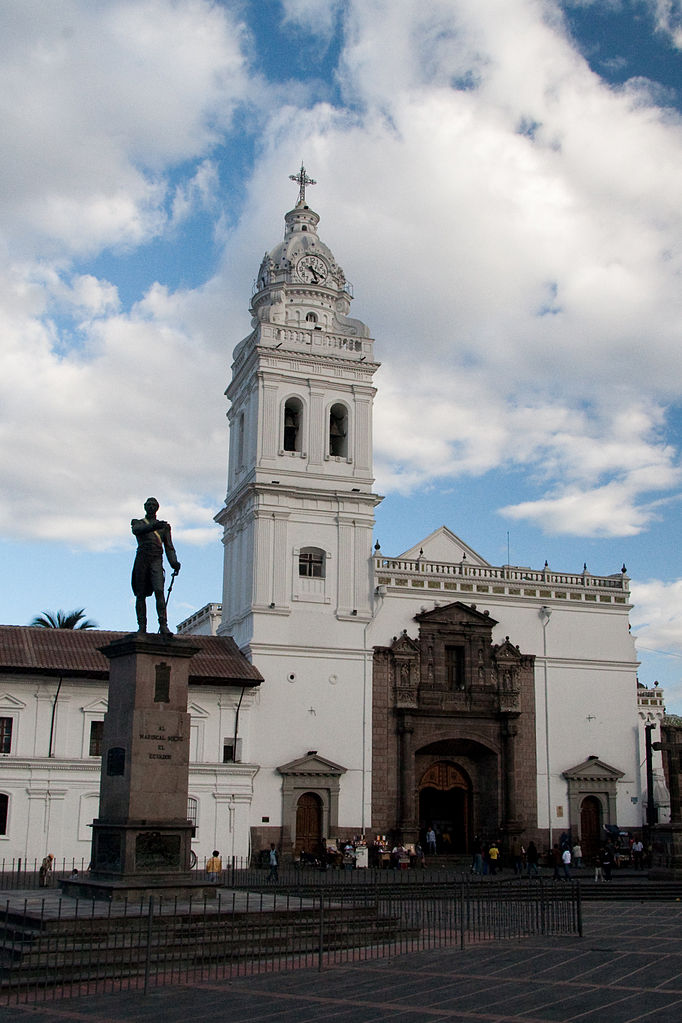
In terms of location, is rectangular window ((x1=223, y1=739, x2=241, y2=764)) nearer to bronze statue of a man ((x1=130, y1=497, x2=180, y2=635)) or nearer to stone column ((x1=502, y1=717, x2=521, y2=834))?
stone column ((x1=502, y1=717, x2=521, y2=834))

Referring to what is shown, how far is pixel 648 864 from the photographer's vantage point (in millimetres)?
39500

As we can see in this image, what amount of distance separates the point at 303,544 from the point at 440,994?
2847cm

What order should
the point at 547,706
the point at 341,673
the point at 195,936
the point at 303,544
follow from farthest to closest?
the point at 547,706 < the point at 303,544 < the point at 341,673 < the point at 195,936

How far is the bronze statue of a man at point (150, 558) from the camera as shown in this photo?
20156 millimetres

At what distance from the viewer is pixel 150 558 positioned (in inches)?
798

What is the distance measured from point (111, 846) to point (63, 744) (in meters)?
18.2

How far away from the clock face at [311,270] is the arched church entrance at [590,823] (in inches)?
935

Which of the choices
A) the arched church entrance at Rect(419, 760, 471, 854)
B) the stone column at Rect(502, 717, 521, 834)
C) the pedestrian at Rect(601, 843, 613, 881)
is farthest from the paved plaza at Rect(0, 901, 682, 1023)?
the arched church entrance at Rect(419, 760, 471, 854)

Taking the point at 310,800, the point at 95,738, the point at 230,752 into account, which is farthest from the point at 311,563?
the point at 95,738

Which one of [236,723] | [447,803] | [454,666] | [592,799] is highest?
[454,666]

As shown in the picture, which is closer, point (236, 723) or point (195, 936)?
point (195, 936)

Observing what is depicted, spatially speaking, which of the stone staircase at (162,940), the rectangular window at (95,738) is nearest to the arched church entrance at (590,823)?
the rectangular window at (95,738)

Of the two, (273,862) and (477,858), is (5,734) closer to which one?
(273,862)

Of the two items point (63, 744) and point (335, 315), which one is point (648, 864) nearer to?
point (63, 744)
